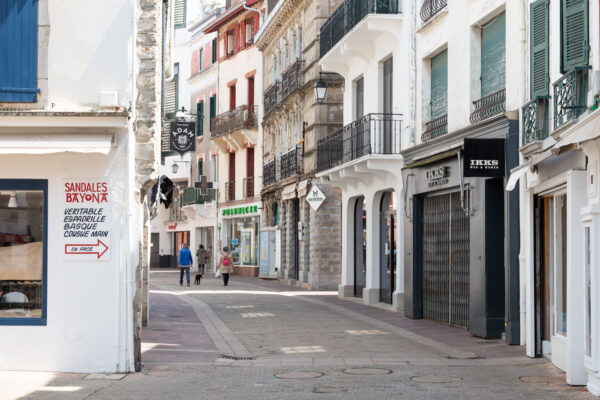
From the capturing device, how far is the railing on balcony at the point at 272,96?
139ft

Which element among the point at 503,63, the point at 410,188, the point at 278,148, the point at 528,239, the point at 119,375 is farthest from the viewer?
the point at 278,148

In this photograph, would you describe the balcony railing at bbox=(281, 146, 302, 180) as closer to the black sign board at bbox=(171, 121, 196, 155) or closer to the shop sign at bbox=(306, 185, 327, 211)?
the shop sign at bbox=(306, 185, 327, 211)

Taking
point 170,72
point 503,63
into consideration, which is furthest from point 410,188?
point 170,72

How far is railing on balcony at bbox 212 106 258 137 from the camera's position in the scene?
48.9m

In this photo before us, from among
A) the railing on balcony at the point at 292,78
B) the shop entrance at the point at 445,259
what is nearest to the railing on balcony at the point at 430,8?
the shop entrance at the point at 445,259

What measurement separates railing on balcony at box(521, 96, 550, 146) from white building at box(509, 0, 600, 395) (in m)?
0.01

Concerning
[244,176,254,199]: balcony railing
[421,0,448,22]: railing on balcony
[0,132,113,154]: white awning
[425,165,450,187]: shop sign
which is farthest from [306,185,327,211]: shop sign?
[0,132,113,154]: white awning

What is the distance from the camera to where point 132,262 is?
12664 millimetres


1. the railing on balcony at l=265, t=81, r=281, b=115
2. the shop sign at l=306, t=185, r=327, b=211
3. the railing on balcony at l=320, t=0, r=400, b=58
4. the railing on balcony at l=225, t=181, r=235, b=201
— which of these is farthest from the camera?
the railing on balcony at l=225, t=181, r=235, b=201

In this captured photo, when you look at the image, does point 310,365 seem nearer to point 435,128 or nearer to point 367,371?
point 367,371

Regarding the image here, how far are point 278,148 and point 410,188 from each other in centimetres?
2108

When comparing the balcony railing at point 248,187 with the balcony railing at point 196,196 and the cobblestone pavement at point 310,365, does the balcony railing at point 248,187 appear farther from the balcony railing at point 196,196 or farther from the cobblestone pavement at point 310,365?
the cobblestone pavement at point 310,365

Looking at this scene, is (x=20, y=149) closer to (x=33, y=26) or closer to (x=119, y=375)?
(x=33, y=26)

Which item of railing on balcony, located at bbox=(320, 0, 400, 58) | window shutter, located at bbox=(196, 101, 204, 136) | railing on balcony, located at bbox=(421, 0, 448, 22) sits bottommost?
railing on balcony, located at bbox=(421, 0, 448, 22)
